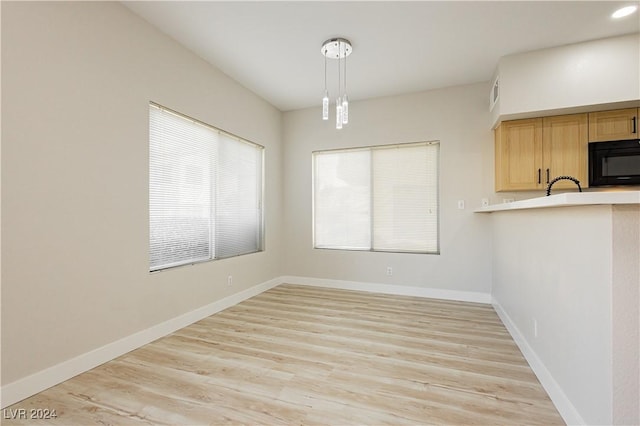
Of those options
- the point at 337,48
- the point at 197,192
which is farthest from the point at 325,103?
the point at 197,192

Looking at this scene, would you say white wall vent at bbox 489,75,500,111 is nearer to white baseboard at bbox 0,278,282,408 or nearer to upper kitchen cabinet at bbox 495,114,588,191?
upper kitchen cabinet at bbox 495,114,588,191

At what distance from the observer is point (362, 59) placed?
11.5ft

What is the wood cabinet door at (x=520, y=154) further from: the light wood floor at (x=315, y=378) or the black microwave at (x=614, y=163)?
the light wood floor at (x=315, y=378)

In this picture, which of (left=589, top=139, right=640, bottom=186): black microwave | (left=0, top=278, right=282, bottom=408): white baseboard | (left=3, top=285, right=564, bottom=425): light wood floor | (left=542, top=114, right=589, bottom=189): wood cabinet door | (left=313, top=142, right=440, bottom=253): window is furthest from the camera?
(left=313, top=142, right=440, bottom=253): window

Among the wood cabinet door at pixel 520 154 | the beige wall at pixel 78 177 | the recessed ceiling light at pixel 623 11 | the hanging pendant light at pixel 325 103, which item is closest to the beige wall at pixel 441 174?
the wood cabinet door at pixel 520 154

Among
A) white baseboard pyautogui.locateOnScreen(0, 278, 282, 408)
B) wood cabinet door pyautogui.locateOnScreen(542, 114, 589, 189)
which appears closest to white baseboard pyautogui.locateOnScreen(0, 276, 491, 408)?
white baseboard pyautogui.locateOnScreen(0, 278, 282, 408)

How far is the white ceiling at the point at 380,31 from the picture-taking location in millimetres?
2615

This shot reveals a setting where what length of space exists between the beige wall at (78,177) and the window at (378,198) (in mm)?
2458

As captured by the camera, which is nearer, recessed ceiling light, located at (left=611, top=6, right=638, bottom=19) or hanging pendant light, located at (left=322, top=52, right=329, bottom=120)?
recessed ceiling light, located at (left=611, top=6, right=638, bottom=19)

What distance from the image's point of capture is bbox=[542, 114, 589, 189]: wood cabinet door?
3379 millimetres

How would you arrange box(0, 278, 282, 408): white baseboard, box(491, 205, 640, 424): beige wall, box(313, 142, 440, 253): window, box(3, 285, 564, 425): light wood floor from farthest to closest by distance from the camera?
box(313, 142, 440, 253): window
box(0, 278, 282, 408): white baseboard
box(3, 285, 564, 425): light wood floor
box(491, 205, 640, 424): beige wall

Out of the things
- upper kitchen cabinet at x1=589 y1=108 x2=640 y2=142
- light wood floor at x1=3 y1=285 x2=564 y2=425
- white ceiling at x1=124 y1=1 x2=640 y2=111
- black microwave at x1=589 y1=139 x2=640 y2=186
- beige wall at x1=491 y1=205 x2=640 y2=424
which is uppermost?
white ceiling at x1=124 y1=1 x2=640 y2=111

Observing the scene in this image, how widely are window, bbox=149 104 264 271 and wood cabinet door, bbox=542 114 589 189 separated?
151 inches

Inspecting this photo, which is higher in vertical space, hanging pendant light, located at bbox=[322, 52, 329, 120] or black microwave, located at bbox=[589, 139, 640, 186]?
hanging pendant light, located at bbox=[322, 52, 329, 120]
